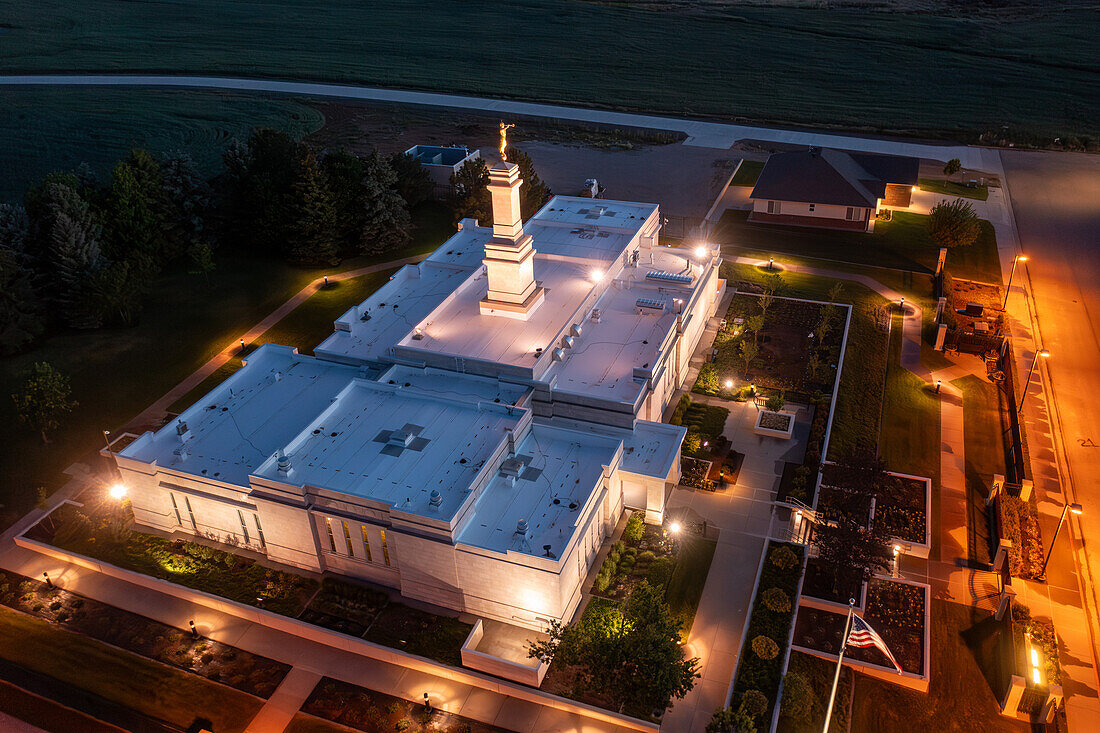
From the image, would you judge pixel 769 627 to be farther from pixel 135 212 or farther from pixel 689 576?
pixel 135 212

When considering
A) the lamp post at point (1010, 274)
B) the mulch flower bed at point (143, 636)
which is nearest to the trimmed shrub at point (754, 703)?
the mulch flower bed at point (143, 636)

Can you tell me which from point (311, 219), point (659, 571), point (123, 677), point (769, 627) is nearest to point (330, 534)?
point (123, 677)

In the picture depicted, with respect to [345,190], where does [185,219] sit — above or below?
below

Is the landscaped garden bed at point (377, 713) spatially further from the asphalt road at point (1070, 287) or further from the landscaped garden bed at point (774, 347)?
the asphalt road at point (1070, 287)

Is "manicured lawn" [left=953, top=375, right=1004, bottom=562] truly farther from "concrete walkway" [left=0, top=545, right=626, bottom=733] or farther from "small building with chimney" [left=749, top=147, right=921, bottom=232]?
"small building with chimney" [left=749, top=147, right=921, bottom=232]

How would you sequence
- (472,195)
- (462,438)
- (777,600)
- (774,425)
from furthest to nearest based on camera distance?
1. (472,195)
2. (774,425)
3. (462,438)
4. (777,600)

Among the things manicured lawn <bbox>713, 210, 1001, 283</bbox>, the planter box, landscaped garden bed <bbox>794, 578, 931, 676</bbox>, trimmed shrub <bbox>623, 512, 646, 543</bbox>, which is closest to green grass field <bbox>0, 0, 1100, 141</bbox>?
manicured lawn <bbox>713, 210, 1001, 283</bbox>

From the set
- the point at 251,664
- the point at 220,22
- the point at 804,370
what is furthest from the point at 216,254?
the point at 220,22
